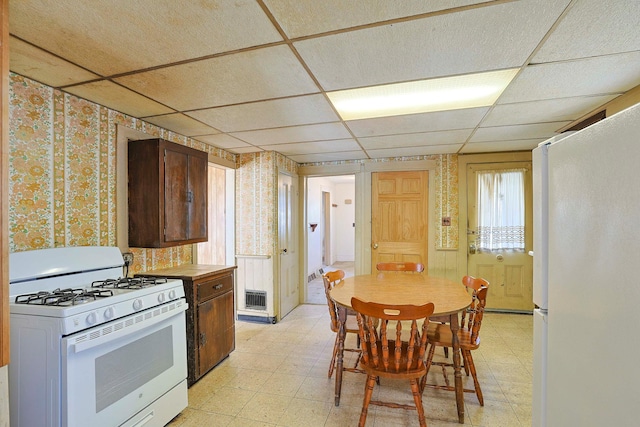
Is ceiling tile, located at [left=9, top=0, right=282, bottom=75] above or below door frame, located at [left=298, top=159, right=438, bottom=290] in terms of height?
above

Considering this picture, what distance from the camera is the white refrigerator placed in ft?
2.12

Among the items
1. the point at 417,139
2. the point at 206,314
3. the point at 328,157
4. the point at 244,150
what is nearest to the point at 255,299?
the point at 206,314

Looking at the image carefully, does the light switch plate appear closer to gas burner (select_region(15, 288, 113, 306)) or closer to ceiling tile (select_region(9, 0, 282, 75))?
gas burner (select_region(15, 288, 113, 306))

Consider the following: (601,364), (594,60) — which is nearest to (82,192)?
(601,364)

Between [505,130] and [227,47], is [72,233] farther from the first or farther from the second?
[505,130]

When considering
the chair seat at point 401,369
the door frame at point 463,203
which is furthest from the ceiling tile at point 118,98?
the door frame at point 463,203

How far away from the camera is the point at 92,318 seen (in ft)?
4.95

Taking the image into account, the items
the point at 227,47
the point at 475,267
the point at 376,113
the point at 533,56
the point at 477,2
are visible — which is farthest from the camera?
the point at 475,267

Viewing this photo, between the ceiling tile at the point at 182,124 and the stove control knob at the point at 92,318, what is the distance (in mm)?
1692

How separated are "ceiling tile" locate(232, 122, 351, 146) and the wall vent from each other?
2006mm

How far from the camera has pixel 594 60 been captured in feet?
5.41

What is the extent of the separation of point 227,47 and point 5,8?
806mm

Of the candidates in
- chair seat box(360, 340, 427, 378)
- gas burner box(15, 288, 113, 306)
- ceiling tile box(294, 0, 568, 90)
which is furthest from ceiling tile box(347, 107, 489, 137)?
gas burner box(15, 288, 113, 306)

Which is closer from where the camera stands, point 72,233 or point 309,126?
point 72,233
